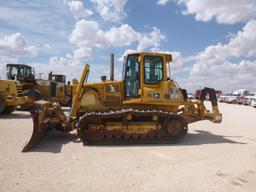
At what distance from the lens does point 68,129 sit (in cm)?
973

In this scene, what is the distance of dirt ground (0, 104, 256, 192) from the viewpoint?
5.21m

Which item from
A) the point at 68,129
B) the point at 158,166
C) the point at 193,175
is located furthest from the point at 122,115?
the point at 193,175

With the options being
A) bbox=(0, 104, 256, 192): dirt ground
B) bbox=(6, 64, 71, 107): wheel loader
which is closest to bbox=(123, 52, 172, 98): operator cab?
bbox=(0, 104, 256, 192): dirt ground

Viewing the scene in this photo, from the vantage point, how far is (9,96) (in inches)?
648

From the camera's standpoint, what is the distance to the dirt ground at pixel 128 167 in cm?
521

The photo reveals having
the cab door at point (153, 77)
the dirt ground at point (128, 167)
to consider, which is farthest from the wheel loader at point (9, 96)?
the cab door at point (153, 77)

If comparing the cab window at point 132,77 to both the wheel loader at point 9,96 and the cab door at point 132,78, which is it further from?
the wheel loader at point 9,96

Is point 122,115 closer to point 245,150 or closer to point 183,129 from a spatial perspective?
point 183,129

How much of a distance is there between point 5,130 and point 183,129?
6.89 m

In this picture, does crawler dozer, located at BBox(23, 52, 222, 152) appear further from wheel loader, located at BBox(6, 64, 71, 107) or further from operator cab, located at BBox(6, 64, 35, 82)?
operator cab, located at BBox(6, 64, 35, 82)

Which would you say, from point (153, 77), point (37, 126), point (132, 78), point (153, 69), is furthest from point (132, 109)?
point (37, 126)

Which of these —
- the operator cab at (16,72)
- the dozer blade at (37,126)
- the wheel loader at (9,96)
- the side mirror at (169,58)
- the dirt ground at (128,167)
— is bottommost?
the dirt ground at (128,167)

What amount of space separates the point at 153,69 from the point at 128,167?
14.6 feet

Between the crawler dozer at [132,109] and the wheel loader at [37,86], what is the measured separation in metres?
10.3
